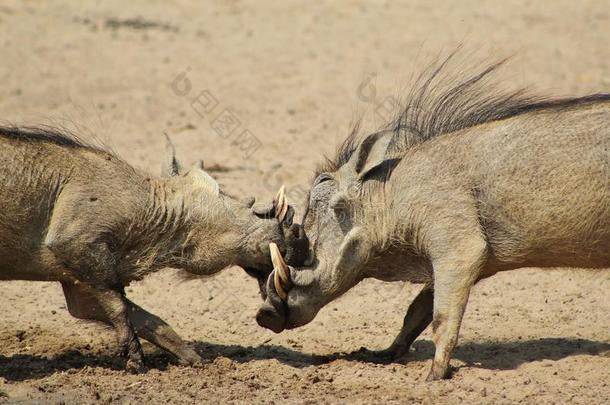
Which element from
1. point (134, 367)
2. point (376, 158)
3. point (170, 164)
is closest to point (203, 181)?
point (170, 164)

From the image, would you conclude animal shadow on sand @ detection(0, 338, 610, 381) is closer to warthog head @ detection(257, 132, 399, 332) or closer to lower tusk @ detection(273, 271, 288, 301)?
warthog head @ detection(257, 132, 399, 332)

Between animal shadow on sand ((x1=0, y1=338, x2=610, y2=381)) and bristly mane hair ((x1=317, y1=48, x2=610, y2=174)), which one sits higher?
bristly mane hair ((x1=317, y1=48, x2=610, y2=174))

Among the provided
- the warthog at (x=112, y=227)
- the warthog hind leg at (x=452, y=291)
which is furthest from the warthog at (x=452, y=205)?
the warthog at (x=112, y=227)

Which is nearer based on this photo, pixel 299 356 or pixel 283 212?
pixel 283 212

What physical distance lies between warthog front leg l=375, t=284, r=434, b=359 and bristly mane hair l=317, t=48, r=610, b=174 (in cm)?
84

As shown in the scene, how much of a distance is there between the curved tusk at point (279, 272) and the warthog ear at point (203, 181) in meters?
0.48

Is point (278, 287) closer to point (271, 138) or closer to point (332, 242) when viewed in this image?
point (332, 242)

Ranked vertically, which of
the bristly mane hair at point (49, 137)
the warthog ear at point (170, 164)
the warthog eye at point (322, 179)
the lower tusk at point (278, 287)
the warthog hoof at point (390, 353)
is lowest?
the warthog hoof at point (390, 353)

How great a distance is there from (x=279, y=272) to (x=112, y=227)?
2.93 ft

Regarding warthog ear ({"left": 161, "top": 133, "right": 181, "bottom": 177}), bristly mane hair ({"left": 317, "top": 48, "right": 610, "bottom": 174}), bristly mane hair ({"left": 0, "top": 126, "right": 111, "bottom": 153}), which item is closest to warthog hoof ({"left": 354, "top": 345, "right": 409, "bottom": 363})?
bristly mane hair ({"left": 317, "top": 48, "right": 610, "bottom": 174})

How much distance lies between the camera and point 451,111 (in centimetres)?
605

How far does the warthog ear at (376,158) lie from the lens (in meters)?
5.93

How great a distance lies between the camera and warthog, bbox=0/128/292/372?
562 cm

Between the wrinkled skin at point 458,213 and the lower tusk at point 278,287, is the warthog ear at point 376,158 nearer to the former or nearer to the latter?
the wrinkled skin at point 458,213
